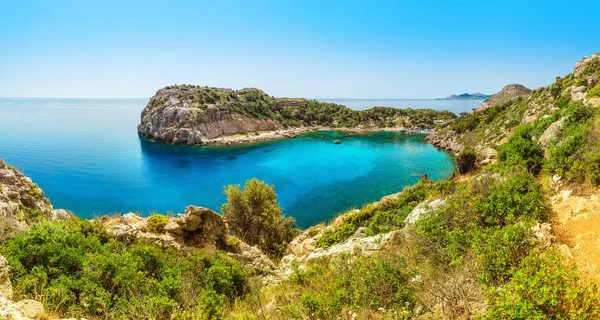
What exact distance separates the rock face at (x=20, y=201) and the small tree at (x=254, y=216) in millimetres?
10137

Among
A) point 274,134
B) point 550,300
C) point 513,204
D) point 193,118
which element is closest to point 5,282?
point 550,300

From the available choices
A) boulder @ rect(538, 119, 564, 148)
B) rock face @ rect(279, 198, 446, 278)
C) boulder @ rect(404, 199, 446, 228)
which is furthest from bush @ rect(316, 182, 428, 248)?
boulder @ rect(538, 119, 564, 148)

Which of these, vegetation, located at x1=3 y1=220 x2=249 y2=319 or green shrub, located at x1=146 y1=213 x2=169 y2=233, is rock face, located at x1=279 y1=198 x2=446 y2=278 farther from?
green shrub, located at x1=146 y1=213 x2=169 y2=233

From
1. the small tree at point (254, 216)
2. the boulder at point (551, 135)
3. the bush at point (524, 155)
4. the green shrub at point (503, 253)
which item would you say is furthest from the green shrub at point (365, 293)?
the boulder at point (551, 135)

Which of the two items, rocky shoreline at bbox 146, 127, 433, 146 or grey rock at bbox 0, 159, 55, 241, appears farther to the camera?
rocky shoreline at bbox 146, 127, 433, 146

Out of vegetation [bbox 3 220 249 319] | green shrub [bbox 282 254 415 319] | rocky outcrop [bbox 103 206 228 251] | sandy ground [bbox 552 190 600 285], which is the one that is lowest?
rocky outcrop [bbox 103 206 228 251]

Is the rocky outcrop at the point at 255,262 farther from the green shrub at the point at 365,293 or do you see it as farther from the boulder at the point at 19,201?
the boulder at the point at 19,201

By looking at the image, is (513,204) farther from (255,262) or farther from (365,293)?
(255,262)

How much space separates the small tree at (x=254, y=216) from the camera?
809 inches

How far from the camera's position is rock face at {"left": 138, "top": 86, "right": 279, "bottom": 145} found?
76750 mm

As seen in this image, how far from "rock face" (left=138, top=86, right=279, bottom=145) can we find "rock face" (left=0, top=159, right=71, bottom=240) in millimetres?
59816

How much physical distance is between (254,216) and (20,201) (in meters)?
13.1

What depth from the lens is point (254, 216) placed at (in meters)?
20.9

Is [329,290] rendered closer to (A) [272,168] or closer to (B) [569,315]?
(B) [569,315]
